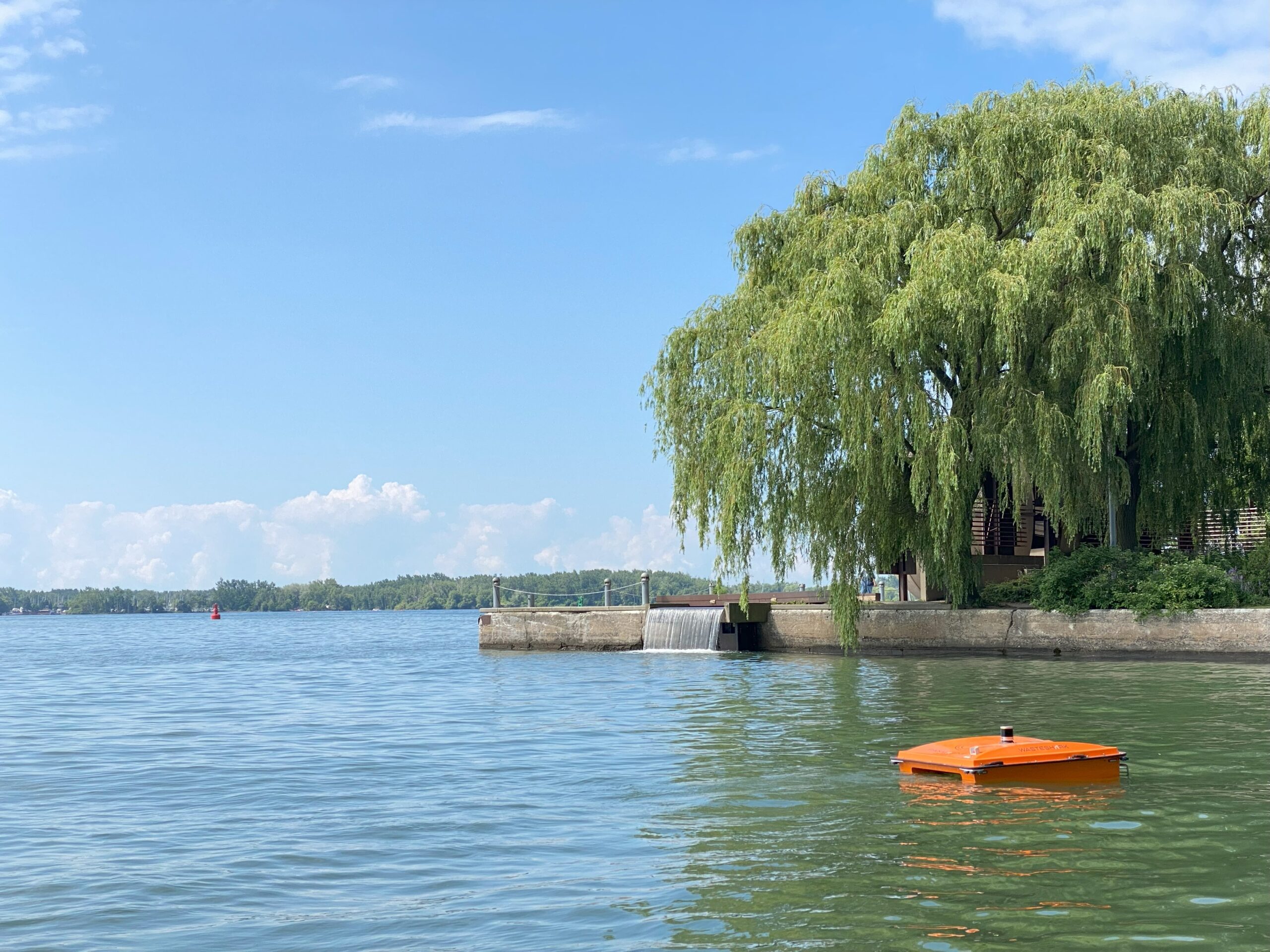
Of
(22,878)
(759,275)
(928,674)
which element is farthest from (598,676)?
(22,878)

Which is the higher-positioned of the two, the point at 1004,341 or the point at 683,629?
the point at 1004,341

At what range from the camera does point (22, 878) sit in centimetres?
863

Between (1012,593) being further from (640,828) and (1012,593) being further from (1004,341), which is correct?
(640,828)

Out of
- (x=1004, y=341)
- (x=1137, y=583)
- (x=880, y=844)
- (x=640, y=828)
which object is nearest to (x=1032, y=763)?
(x=880, y=844)

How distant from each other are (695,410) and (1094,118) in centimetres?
1063

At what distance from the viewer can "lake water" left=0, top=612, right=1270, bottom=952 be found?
6.98 m

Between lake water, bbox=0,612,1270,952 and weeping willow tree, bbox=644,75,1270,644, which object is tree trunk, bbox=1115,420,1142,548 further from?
lake water, bbox=0,612,1270,952

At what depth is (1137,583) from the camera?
1072 inches

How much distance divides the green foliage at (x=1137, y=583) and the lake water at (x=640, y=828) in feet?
17.6

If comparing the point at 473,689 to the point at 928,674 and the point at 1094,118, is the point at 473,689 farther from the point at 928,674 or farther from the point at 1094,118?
the point at 1094,118

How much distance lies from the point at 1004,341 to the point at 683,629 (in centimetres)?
1243

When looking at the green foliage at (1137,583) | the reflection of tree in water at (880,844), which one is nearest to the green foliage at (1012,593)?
the green foliage at (1137,583)

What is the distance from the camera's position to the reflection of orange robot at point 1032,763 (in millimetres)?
11094

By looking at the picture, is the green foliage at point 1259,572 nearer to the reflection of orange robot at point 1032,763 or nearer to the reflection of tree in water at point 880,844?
the reflection of tree in water at point 880,844
